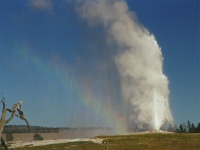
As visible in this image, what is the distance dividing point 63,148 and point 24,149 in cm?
659

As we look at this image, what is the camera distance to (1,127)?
10688 millimetres

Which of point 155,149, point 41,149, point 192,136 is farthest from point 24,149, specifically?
point 192,136

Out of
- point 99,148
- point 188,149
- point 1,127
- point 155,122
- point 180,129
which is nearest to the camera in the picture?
point 1,127

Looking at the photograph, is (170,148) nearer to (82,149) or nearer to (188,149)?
(188,149)

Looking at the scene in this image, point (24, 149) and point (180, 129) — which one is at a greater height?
point (180, 129)

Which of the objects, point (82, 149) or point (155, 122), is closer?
point (82, 149)

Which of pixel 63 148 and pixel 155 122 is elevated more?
pixel 155 122

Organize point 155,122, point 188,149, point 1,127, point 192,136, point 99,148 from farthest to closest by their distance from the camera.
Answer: point 155,122
point 192,136
point 99,148
point 188,149
point 1,127

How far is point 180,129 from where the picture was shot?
147 m

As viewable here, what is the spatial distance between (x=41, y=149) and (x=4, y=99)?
53499 mm

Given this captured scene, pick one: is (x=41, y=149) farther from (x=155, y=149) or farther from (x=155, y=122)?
(x=155, y=122)

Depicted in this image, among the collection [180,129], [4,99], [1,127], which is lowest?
[1,127]

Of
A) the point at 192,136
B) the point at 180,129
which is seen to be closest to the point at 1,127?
the point at 192,136

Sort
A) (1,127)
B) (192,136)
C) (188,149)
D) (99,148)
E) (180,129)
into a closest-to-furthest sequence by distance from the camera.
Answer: (1,127), (188,149), (99,148), (192,136), (180,129)
